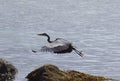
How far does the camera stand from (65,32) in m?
56.2

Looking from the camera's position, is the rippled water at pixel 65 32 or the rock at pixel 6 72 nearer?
the rock at pixel 6 72

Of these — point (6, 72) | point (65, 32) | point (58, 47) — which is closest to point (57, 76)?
point (6, 72)

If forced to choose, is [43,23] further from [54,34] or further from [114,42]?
[114,42]

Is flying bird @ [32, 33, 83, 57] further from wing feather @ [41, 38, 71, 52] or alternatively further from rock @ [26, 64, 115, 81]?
rock @ [26, 64, 115, 81]

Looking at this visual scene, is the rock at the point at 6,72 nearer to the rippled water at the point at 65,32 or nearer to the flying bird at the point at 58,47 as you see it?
the rippled water at the point at 65,32

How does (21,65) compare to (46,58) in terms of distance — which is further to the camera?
(46,58)

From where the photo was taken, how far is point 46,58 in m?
36.6

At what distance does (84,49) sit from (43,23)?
906 inches

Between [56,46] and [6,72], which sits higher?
[6,72]

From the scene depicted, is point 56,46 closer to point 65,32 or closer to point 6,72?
point 6,72

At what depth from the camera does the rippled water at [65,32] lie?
115 ft

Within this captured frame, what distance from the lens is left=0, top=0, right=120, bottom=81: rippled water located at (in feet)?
115

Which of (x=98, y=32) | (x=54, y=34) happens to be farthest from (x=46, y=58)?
(x=98, y=32)

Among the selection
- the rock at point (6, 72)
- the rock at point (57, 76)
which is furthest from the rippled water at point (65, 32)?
the rock at point (57, 76)
